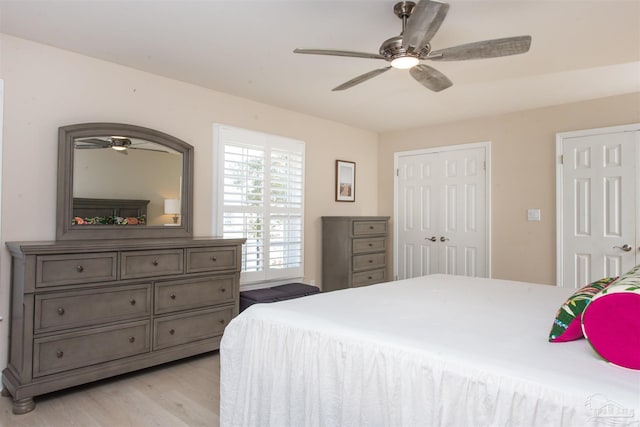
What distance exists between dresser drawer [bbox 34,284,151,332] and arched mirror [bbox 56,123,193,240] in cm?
56

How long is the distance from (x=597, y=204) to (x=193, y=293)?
3.94m

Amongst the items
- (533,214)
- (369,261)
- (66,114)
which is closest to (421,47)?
(66,114)

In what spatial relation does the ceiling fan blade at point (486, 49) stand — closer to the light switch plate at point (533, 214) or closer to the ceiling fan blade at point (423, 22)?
the ceiling fan blade at point (423, 22)

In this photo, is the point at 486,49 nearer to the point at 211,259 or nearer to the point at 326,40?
the point at 326,40

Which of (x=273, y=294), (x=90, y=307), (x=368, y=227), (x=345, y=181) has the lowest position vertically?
(x=273, y=294)

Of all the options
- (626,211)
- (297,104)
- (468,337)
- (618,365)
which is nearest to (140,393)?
(468,337)

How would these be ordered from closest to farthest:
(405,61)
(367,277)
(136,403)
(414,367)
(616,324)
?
1. (616,324)
2. (414,367)
3. (405,61)
4. (136,403)
5. (367,277)

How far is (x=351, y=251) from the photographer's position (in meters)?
4.71

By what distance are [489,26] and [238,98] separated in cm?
247

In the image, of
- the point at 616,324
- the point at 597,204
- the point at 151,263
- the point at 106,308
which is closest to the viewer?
the point at 616,324

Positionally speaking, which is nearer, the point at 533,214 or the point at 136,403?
the point at 136,403

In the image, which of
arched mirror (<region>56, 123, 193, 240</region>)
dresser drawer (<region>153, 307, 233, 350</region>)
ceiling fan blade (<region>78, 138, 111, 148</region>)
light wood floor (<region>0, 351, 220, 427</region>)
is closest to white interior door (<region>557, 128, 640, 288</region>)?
dresser drawer (<region>153, 307, 233, 350</region>)

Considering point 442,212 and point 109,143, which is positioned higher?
point 109,143

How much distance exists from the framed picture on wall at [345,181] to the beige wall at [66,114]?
101 centimetres
